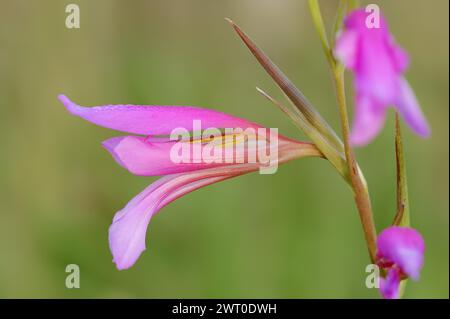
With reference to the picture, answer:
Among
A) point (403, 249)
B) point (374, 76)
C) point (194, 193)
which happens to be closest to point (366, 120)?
point (374, 76)

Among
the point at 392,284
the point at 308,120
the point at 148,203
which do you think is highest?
the point at 308,120

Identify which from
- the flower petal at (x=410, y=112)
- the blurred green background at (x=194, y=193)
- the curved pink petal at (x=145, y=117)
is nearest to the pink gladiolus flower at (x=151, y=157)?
the curved pink petal at (x=145, y=117)

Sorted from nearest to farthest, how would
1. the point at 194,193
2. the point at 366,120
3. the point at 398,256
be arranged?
the point at 366,120 → the point at 398,256 → the point at 194,193

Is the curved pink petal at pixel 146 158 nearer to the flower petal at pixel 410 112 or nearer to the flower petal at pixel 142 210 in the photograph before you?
the flower petal at pixel 142 210

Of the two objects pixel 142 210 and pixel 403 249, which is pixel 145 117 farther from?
pixel 403 249
